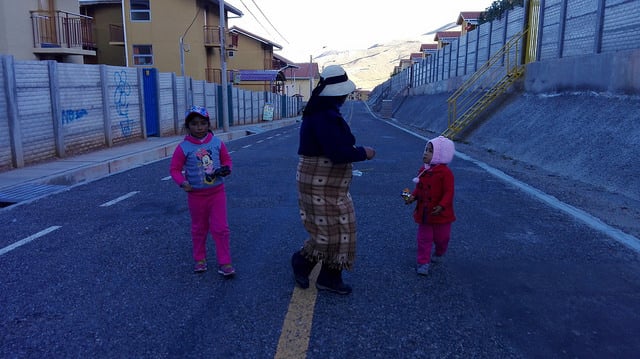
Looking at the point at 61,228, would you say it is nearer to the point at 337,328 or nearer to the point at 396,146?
the point at 337,328

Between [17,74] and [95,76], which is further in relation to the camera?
[95,76]

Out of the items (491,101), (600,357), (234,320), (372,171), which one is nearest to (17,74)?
(372,171)

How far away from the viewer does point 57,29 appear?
21203 millimetres

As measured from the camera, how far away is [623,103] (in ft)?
36.6

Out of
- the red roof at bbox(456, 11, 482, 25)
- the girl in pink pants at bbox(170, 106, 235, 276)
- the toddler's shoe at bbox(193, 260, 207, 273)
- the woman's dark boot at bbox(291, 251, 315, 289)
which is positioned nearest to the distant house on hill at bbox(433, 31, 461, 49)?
the red roof at bbox(456, 11, 482, 25)

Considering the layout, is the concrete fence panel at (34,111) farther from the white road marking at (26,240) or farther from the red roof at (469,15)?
the red roof at (469,15)

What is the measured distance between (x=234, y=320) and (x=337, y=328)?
705 millimetres

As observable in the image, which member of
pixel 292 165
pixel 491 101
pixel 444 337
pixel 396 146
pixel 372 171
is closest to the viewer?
pixel 444 337

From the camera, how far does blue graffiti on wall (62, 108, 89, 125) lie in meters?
13.5

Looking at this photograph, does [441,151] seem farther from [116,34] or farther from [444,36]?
[444,36]

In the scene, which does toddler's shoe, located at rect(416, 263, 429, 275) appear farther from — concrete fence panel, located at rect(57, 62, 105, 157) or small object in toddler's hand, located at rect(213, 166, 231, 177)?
concrete fence panel, located at rect(57, 62, 105, 157)

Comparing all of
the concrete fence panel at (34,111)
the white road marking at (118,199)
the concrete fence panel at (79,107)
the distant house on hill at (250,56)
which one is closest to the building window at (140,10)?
the distant house on hill at (250,56)

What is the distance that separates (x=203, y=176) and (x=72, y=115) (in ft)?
36.5

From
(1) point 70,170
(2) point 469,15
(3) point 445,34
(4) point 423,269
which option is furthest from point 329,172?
(3) point 445,34
